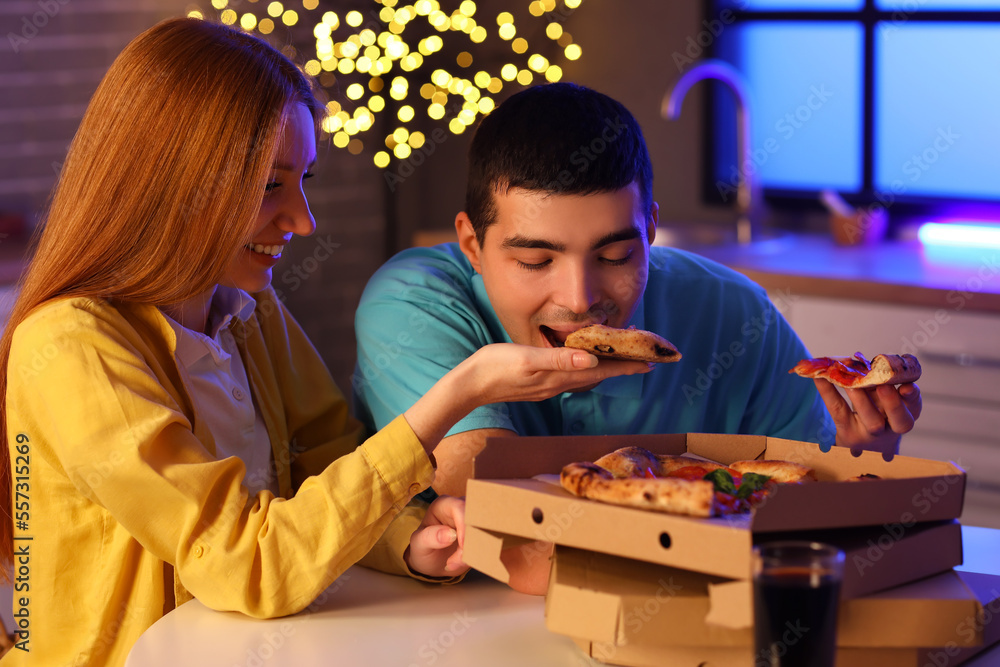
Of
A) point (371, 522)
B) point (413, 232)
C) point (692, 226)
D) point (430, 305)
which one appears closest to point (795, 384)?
point (430, 305)

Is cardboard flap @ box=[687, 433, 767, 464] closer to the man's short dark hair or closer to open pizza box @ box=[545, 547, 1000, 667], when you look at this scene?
open pizza box @ box=[545, 547, 1000, 667]

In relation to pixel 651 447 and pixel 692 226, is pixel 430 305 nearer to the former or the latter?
pixel 651 447

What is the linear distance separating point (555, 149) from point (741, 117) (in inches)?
81.2

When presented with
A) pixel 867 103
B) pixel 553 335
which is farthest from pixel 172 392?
pixel 867 103

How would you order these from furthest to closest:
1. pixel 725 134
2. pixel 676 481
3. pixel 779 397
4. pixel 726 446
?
1. pixel 725 134
2. pixel 779 397
3. pixel 726 446
4. pixel 676 481

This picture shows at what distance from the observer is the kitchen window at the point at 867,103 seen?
3168mm

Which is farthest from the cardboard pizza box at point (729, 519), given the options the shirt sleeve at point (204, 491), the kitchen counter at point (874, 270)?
the kitchen counter at point (874, 270)

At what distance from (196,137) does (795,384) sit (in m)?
0.98

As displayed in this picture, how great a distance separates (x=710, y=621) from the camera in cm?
87

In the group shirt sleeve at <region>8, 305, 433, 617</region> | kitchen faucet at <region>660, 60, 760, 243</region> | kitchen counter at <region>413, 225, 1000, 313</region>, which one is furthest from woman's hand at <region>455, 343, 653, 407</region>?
kitchen faucet at <region>660, 60, 760, 243</region>

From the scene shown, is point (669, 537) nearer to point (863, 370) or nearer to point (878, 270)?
point (863, 370)

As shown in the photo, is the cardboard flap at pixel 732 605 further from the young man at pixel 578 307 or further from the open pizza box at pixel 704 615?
the young man at pixel 578 307

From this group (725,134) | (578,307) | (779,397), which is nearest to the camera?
(578,307)

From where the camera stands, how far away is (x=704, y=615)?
35.4 inches
